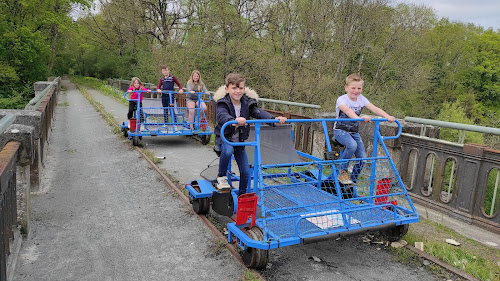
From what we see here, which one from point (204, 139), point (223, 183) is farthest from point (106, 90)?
point (223, 183)

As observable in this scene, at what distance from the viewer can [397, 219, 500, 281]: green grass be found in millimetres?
3893

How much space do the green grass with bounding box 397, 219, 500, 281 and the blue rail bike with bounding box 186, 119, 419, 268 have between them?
386 millimetres

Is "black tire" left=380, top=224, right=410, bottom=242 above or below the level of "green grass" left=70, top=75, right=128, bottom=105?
above

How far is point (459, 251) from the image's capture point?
4324 mm

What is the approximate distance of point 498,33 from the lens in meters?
42.2

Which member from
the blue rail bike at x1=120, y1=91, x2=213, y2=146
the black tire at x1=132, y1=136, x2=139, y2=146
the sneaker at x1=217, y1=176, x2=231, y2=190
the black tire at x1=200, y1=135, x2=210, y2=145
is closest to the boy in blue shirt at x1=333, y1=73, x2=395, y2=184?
the sneaker at x1=217, y1=176, x2=231, y2=190

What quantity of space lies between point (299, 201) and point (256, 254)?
1043 mm

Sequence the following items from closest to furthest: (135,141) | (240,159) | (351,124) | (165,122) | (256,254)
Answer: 1. (256,254)
2. (240,159)
3. (351,124)
4. (135,141)
5. (165,122)

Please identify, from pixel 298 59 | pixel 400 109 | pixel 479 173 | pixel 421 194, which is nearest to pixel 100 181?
pixel 421 194

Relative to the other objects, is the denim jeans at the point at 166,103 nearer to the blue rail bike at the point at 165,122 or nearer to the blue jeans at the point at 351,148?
the blue rail bike at the point at 165,122

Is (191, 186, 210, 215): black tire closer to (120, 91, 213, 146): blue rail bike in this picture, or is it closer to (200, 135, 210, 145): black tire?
(120, 91, 213, 146): blue rail bike

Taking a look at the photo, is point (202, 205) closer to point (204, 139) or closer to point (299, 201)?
point (299, 201)

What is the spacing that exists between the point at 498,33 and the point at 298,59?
33.3 metres

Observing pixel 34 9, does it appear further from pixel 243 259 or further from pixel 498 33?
pixel 498 33
